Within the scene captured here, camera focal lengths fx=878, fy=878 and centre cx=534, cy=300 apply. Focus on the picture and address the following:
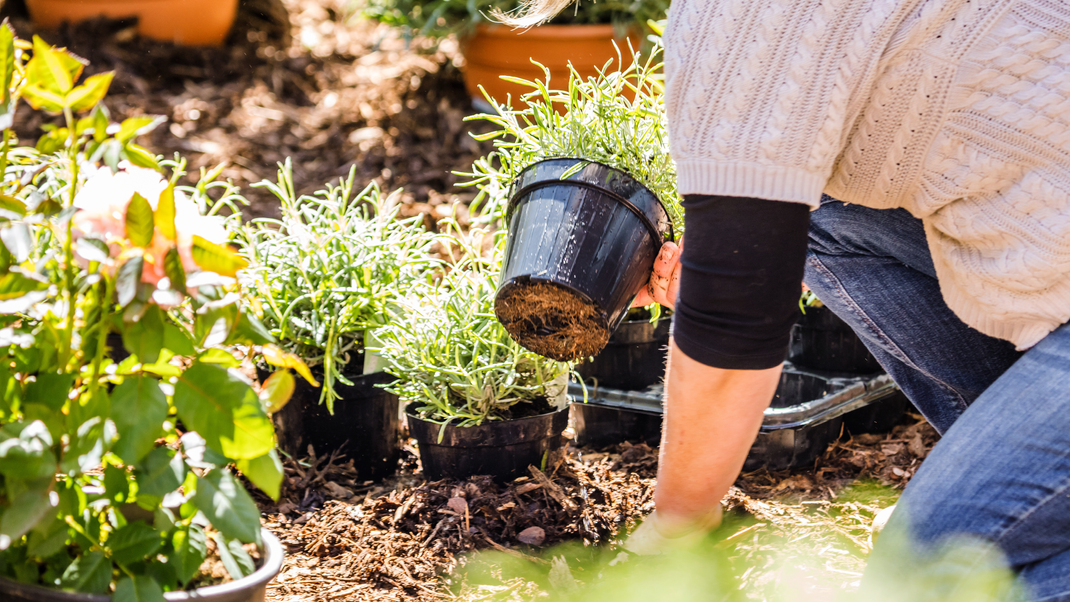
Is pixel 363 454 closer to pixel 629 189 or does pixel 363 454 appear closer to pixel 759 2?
pixel 629 189

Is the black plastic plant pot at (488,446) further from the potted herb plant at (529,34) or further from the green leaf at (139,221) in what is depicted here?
the potted herb plant at (529,34)

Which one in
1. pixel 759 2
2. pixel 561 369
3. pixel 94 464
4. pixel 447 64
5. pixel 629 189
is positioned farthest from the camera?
pixel 447 64

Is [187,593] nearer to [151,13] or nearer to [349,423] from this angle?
[349,423]

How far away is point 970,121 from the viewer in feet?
3.26

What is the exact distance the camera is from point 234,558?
91cm

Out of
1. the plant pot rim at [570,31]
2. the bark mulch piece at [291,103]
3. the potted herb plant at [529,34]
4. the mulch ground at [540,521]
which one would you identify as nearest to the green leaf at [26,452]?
the mulch ground at [540,521]

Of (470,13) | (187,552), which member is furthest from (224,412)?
(470,13)

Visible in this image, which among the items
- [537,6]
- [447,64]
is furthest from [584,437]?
[447,64]

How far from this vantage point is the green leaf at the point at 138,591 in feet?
2.60

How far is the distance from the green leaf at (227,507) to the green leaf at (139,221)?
22 centimetres

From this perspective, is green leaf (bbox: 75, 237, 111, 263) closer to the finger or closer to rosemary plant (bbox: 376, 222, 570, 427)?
rosemary plant (bbox: 376, 222, 570, 427)

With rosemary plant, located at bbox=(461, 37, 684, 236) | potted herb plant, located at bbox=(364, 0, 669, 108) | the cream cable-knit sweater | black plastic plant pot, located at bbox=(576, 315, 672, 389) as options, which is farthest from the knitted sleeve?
potted herb plant, located at bbox=(364, 0, 669, 108)

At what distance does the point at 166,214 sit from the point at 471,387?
2.43 ft

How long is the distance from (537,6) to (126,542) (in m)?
0.89
